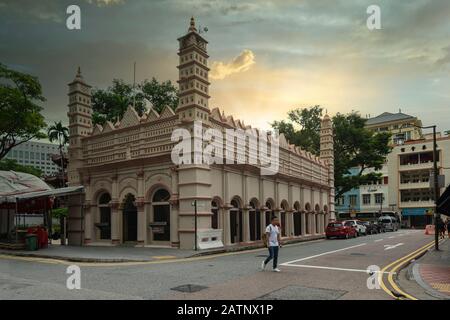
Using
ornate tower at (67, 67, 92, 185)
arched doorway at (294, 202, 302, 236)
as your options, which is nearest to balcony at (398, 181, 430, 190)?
arched doorway at (294, 202, 302, 236)

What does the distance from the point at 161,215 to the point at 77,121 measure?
30.6ft

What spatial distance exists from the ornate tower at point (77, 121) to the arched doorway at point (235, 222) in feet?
32.7

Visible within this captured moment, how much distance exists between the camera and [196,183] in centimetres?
2053

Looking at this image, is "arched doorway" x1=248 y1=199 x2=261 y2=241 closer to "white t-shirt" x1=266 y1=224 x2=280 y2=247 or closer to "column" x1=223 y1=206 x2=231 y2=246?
"column" x1=223 y1=206 x2=231 y2=246

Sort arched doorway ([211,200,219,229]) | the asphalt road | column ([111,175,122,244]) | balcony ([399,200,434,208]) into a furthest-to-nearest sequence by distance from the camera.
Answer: balcony ([399,200,434,208]) < column ([111,175,122,244]) < arched doorway ([211,200,219,229]) < the asphalt road

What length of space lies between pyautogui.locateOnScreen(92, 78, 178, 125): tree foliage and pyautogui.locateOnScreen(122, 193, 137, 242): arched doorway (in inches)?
706

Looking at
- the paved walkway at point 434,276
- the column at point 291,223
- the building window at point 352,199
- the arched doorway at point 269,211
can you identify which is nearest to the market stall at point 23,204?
the arched doorway at point 269,211

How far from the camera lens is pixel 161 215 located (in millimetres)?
22625

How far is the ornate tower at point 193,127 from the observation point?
68.1ft

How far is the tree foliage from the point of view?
4112 centimetres

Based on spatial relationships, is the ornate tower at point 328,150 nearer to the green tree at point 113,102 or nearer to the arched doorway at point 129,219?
the green tree at point 113,102

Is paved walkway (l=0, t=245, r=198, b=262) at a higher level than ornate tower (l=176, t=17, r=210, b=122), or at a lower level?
lower

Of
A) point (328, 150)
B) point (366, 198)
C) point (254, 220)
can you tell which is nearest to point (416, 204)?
point (366, 198)
